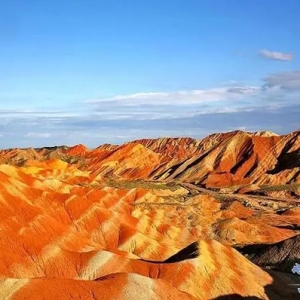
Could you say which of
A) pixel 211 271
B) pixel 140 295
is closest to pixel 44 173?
pixel 211 271

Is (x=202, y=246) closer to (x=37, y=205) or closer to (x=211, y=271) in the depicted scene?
(x=211, y=271)

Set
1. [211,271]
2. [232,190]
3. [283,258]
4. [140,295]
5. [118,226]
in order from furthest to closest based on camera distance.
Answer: [232,190]
[118,226]
[283,258]
[211,271]
[140,295]

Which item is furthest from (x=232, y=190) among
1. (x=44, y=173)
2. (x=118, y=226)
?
(x=118, y=226)

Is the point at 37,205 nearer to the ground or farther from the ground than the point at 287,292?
farther from the ground

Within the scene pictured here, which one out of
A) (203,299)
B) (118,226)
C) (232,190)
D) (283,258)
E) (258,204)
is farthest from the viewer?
(232,190)

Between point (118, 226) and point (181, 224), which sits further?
point (181, 224)

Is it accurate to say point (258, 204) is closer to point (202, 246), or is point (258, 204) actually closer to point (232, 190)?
point (232, 190)

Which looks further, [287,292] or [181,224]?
[181,224]

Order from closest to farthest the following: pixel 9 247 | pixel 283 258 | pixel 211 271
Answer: pixel 211 271, pixel 9 247, pixel 283 258

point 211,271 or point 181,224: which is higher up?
point 211,271
